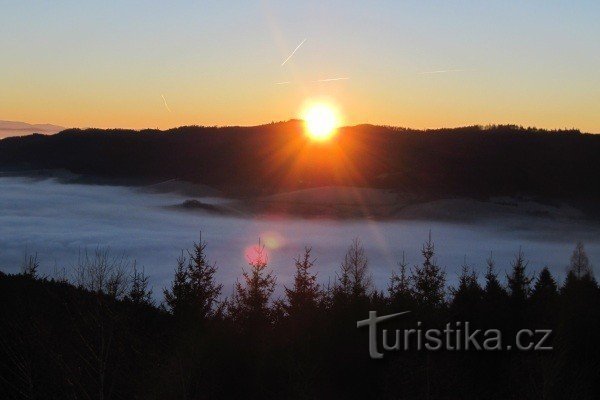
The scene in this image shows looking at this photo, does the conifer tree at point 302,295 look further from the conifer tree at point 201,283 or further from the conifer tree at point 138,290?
the conifer tree at point 138,290

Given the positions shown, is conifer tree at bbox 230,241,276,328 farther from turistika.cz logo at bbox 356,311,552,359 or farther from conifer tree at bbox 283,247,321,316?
turistika.cz logo at bbox 356,311,552,359

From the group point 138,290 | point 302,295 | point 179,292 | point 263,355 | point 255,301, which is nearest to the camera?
point 263,355

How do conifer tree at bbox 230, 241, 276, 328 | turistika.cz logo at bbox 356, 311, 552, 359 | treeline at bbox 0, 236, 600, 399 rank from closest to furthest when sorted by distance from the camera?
1. treeline at bbox 0, 236, 600, 399
2. turistika.cz logo at bbox 356, 311, 552, 359
3. conifer tree at bbox 230, 241, 276, 328

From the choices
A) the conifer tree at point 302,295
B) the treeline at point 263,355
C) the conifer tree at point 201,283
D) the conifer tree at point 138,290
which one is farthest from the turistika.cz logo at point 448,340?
the conifer tree at point 138,290

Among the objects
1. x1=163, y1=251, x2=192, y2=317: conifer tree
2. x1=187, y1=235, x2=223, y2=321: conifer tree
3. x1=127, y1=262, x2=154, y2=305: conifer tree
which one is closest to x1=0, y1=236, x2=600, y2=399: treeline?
x1=163, y1=251, x2=192, y2=317: conifer tree

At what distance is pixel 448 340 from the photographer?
26500mm

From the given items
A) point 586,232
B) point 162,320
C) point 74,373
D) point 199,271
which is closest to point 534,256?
point 586,232

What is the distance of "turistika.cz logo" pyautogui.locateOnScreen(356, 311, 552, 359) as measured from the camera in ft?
83.1

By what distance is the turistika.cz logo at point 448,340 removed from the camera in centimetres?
2534

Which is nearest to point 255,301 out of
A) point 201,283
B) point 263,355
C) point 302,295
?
point 302,295

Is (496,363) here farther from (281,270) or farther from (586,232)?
(586,232)

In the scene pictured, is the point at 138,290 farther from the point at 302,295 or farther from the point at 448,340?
the point at 448,340

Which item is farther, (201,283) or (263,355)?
(201,283)

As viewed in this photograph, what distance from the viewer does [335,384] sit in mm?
28000
